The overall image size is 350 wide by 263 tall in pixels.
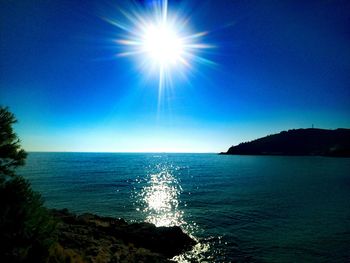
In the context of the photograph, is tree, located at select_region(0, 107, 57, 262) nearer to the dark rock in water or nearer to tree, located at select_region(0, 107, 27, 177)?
tree, located at select_region(0, 107, 27, 177)

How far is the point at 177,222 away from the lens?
3238 cm

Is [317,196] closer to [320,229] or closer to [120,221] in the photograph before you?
[320,229]

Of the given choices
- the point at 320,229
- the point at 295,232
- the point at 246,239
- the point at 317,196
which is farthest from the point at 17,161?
the point at 317,196

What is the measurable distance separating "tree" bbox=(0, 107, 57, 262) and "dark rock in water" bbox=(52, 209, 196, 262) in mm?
5653

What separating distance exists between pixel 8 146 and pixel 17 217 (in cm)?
378

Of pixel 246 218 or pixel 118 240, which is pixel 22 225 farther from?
pixel 246 218

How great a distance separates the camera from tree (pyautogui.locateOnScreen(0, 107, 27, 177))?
39.2 ft

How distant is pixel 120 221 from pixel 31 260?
59.5ft

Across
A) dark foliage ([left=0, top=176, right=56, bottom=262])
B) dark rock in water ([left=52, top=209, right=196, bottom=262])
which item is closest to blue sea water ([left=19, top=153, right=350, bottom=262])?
dark rock in water ([left=52, top=209, right=196, bottom=262])

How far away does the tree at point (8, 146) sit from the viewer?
39.2 ft

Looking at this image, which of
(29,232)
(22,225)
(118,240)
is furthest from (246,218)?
(22,225)

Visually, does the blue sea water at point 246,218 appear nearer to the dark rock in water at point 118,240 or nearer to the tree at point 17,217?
the dark rock in water at point 118,240

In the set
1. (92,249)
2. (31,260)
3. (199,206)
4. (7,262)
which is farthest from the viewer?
(199,206)

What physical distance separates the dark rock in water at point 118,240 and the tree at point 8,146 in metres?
6.93
